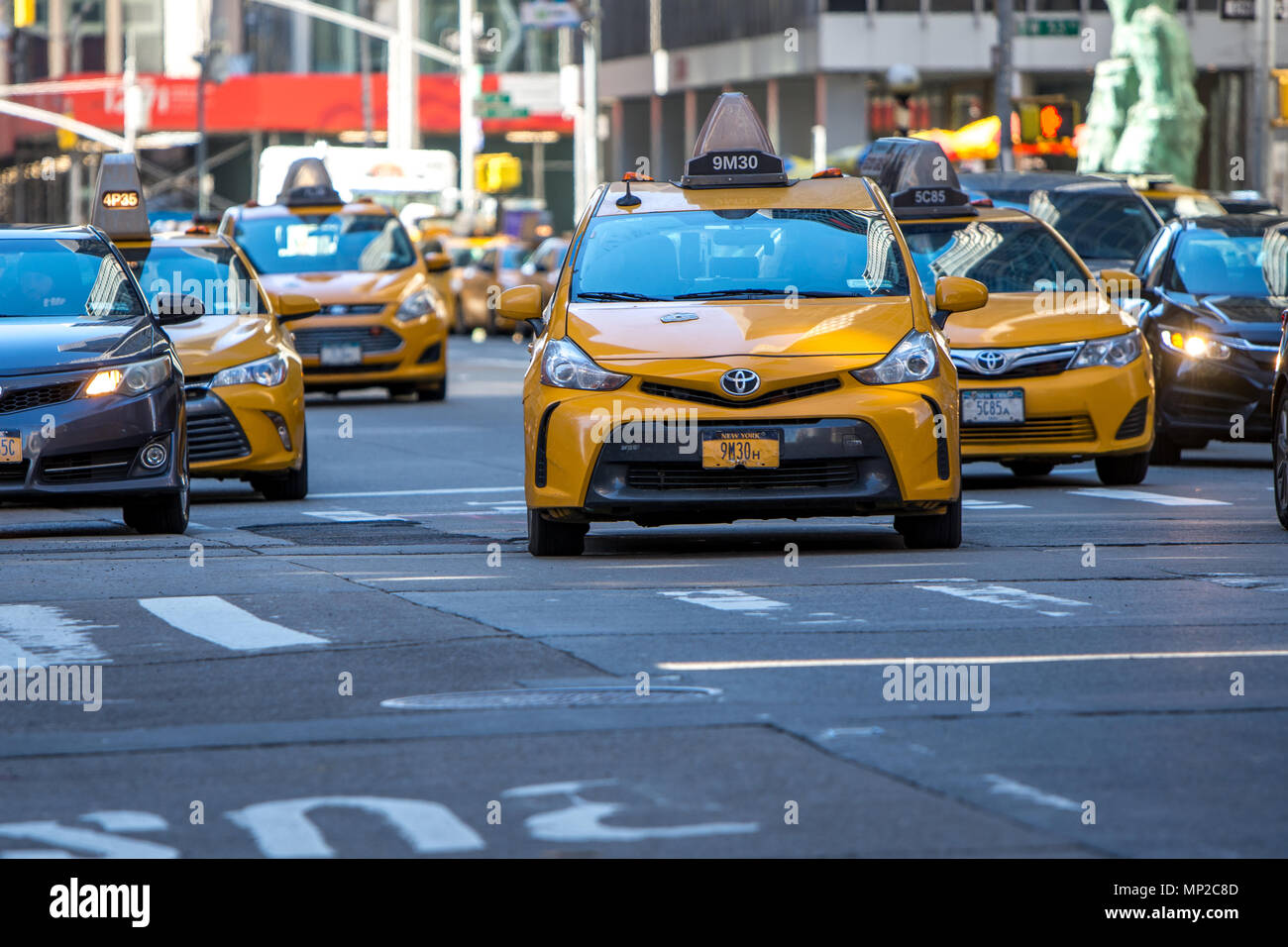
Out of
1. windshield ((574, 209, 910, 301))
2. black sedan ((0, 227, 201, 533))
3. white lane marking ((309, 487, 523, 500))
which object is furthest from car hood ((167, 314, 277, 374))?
windshield ((574, 209, 910, 301))

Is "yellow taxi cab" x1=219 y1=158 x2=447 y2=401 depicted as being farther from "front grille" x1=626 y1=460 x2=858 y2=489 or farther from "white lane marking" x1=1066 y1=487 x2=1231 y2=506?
"front grille" x1=626 y1=460 x2=858 y2=489

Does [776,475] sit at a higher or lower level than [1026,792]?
higher

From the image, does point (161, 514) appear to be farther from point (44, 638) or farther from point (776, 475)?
point (44, 638)

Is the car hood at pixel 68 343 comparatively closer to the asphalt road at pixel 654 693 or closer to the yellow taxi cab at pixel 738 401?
the asphalt road at pixel 654 693

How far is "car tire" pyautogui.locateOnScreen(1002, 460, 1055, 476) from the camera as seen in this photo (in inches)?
653

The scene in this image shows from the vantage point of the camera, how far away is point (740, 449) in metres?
11.9

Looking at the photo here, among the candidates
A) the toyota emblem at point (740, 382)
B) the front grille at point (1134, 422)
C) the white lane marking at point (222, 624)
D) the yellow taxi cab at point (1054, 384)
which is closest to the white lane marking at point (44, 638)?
the white lane marking at point (222, 624)

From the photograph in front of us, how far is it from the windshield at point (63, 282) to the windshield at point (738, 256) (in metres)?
2.91

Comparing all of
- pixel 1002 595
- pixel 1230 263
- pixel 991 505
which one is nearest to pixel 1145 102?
pixel 1230 263

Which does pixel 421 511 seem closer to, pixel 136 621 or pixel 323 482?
pixel 323 482

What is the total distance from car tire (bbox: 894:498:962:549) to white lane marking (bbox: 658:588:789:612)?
6.20 feet

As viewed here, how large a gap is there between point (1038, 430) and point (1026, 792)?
383 inches
